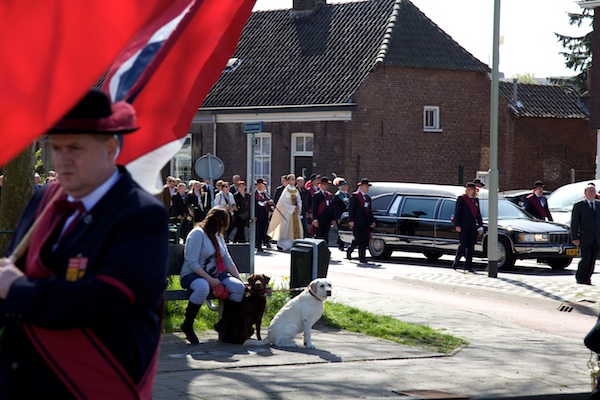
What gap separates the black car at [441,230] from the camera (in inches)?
894

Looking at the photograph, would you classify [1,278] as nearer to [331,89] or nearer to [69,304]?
[69,304]

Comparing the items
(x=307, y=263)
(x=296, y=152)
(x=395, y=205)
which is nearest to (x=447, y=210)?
(x=395, y=205)

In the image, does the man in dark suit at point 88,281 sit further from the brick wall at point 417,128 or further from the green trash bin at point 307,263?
the brick wall at point 417,128

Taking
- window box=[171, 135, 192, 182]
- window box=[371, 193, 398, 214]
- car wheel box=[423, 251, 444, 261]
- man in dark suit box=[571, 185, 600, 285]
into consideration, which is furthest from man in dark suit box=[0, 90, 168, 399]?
window box=[171, 135, 192, 182]

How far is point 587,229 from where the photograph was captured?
1930 centimetres

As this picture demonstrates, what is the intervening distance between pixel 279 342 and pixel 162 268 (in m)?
7.80

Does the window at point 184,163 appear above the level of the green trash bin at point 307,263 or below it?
above

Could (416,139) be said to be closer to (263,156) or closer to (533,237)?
(263,156)

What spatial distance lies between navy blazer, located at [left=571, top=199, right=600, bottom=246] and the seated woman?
965 centimetres

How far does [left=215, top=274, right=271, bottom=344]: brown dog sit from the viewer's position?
11344 millimetres

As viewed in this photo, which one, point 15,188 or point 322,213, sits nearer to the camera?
point 15,188

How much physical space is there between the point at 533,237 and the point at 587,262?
334 centimetres

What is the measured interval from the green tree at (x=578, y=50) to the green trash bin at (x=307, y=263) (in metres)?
43.3

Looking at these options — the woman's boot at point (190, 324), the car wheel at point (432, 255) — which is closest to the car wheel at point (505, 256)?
the car wheel at point (432, 255)
